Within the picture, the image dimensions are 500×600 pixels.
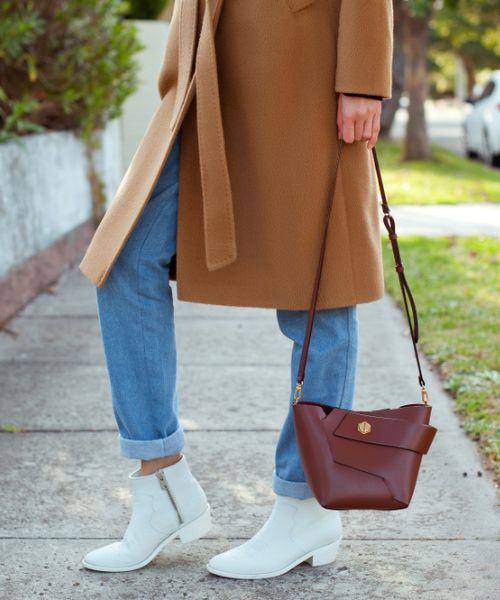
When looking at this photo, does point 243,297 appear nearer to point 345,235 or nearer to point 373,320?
point 345,235

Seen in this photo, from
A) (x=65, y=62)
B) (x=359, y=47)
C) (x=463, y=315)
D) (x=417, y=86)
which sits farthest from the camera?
(x=417, y=86)

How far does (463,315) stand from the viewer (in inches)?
217

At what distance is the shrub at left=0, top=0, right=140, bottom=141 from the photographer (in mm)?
6477

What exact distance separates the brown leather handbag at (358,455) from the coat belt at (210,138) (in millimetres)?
408

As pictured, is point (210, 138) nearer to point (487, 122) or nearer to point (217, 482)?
point (217, 482)

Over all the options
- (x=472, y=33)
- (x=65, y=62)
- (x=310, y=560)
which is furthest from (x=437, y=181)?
(x=472, y=33)

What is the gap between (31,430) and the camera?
3848 millimetres

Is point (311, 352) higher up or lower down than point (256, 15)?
lower down

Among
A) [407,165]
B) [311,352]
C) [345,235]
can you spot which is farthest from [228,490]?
[407,165]

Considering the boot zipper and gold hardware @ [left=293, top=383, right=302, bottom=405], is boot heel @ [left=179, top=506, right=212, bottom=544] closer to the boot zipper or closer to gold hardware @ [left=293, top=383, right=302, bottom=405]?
the boot zipper

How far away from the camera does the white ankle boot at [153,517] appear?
8.71 feet

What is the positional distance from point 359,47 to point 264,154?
0.32m

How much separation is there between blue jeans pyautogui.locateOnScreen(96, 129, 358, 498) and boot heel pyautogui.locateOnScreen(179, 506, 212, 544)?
22 cm

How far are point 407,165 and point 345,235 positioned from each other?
43.1 ft
